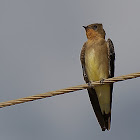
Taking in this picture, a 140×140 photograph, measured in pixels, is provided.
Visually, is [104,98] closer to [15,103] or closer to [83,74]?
[83,74]

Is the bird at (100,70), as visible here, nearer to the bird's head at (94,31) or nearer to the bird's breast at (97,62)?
the bird's breast at (97,62)

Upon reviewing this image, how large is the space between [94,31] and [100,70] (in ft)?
4.77

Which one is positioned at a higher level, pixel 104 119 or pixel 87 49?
pixel 87 49

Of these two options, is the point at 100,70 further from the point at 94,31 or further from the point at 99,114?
the point at 94,31

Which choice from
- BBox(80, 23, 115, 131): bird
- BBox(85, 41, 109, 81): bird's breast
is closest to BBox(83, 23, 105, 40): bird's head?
BBox(80, 23, 115, 131): bird

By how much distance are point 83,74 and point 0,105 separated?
15.2ft

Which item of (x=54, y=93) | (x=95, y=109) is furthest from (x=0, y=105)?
(x=95, y=109)

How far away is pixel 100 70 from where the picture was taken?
39.0 ft

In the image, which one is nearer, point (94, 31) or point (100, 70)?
point (100, 70)

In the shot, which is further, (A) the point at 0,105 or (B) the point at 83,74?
(B) the point at 83,74

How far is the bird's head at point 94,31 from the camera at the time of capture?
41.9 ft

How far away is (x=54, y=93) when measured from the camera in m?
8.12

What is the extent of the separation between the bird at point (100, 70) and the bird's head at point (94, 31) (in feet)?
0.64

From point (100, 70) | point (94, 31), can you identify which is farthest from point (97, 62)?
point (94, 31)
